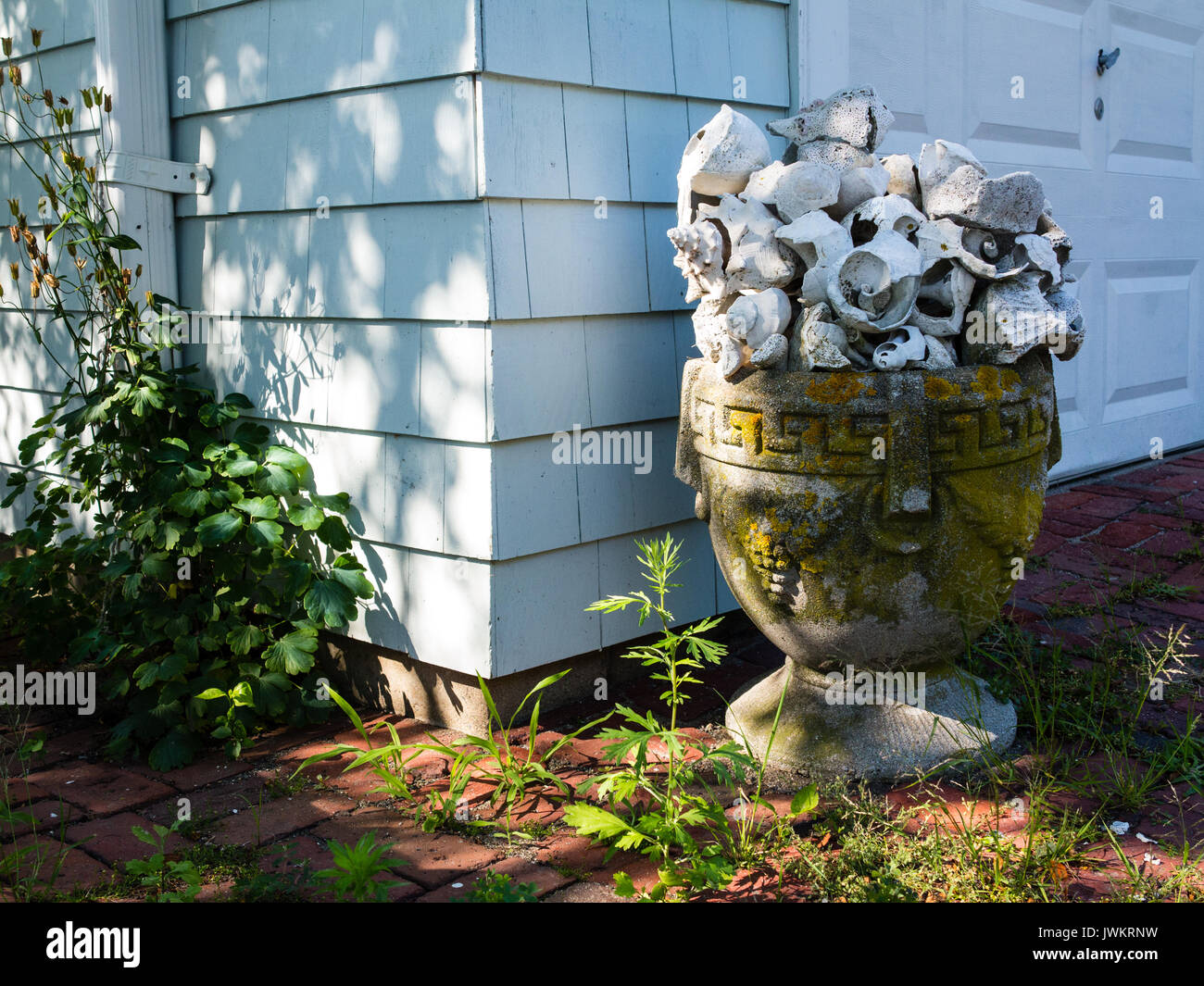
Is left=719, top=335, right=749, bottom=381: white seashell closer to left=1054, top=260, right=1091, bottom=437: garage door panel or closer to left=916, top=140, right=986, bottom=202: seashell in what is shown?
left=916, top=140, right=986, bottom=202: seashell

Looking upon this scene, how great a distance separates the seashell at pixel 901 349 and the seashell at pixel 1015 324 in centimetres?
15

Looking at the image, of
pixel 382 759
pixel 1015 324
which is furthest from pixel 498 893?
pixel 1015 324

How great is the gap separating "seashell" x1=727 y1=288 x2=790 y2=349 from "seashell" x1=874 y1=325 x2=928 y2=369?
0.74 feet

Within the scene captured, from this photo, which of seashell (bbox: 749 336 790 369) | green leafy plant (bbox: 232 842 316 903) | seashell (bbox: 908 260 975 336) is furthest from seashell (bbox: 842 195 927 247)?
green leafy plant (bbox: 232 842 316 903)

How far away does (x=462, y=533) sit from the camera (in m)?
2.78

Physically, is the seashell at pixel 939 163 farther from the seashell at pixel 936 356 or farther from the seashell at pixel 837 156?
the seashell at pixel 936 356

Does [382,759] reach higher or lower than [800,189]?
lower

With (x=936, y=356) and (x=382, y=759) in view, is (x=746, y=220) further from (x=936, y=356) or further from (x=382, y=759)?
(x=382, y=759)

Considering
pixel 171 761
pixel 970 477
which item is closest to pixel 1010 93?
pixel 970 477

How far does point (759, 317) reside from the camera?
2.40 metres

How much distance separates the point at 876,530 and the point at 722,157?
3.17 feet

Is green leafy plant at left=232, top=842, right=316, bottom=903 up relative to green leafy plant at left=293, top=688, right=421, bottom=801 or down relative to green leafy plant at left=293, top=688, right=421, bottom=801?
down

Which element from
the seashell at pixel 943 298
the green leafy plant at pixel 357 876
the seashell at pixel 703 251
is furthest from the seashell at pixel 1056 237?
the green leafy plant at pixel 357 876

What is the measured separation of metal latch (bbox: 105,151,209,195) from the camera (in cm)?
328
